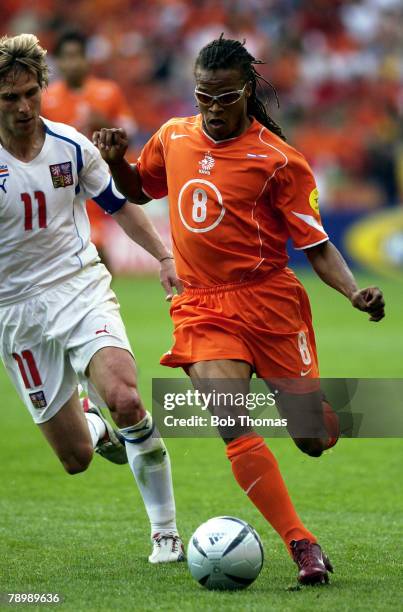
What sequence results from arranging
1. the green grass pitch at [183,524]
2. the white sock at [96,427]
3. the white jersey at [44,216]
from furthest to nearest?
the white sock at [96,427], the white jersey at [44,216], the green grass pitch at [183,524]

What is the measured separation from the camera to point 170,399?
20.1 ft

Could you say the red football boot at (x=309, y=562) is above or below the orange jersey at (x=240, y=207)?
below

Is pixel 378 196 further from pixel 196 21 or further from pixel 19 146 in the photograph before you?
pixel 19 146

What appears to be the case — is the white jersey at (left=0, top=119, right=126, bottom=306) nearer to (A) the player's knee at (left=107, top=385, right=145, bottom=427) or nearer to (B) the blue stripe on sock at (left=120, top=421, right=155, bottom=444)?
(A) the player's knee at (left=107, top=385, right=145, bottom=427)

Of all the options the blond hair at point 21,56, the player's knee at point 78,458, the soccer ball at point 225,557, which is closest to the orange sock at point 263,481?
the soccer ball at point 225,557

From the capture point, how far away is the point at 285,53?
27.3 m

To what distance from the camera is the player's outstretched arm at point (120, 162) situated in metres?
5.79

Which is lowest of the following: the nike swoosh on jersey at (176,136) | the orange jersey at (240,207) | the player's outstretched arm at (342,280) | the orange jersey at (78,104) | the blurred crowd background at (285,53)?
the blurred crowd background at (285,53)

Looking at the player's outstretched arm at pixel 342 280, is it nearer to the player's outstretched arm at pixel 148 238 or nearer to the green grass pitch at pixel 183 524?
the player's outstretched arm at pixel 148 238

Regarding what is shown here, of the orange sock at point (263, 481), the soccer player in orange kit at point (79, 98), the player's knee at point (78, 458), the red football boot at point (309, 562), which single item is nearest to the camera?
the red football boot at point (309, 562)

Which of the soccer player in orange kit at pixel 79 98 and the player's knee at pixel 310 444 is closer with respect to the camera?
the player's knee at pixel 310 444

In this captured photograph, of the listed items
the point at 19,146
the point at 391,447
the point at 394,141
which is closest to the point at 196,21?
the point at 394,141

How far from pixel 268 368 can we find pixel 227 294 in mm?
389

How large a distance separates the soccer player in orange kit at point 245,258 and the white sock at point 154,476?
60 centimetres
